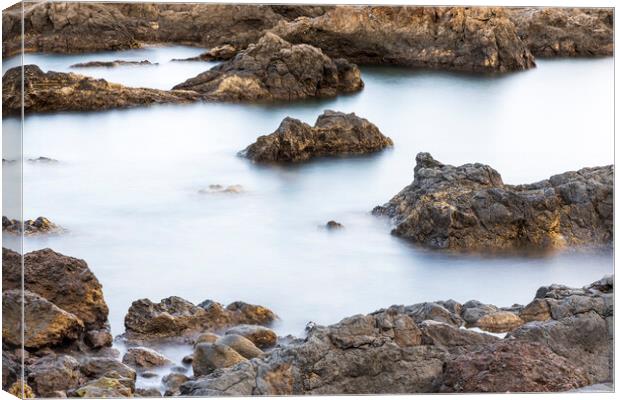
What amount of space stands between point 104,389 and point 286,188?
4.79 feet

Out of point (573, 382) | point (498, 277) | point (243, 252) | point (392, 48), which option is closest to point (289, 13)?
point (392, 48)

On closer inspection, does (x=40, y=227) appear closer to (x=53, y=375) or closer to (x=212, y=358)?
(x=53, y=375)

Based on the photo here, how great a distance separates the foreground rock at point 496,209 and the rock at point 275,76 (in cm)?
66

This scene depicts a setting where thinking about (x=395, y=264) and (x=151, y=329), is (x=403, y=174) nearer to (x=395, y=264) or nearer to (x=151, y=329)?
(x=395, y=264)

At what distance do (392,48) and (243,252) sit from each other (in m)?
1.49

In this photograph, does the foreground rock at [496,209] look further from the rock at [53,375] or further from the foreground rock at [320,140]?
the rock at [53,375]

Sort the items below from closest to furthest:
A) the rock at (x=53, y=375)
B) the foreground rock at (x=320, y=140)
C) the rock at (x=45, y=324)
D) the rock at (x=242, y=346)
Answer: the rock at (x=53, y=375), the rock at (x=45, y=324), the rock at (x=242, y=346), the foreground rock at (x=320, y=140)

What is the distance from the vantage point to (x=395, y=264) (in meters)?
7.61

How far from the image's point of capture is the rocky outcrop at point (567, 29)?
7.71 metres

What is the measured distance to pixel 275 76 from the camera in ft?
26.2

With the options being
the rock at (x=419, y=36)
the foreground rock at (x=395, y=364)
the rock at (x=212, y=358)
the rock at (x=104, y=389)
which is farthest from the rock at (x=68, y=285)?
the rock at (x=419, y=36)

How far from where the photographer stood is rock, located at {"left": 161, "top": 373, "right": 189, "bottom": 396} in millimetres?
7195

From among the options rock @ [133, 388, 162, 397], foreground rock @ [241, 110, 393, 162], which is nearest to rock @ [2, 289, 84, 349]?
rock @ [133, 388, 162, 397]

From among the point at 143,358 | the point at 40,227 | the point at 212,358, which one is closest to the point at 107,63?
the point at 40,227
